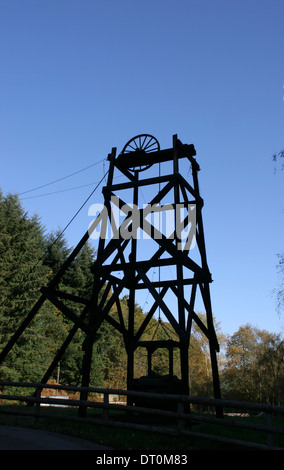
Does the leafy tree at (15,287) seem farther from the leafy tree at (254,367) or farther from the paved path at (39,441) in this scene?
the leafy tree at (254,367)

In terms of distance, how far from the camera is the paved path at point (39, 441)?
677 centimetres

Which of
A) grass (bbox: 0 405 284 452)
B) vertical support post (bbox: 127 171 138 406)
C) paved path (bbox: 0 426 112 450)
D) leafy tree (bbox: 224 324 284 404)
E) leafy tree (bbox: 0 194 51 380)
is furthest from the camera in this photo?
leafy tree (bbox: 224 324 284 404)

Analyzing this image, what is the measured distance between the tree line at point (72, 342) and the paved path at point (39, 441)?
19913 mm

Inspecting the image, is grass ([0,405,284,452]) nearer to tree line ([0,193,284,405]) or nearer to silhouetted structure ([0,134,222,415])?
silhouetted structure ([0,134,222,415])

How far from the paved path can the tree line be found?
1991cm

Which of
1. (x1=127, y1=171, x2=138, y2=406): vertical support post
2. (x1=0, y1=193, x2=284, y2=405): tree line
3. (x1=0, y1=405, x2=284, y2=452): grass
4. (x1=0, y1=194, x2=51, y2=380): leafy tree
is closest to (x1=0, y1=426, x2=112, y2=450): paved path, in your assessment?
(x1=0, y1=405, x2=284, y2=452): grass

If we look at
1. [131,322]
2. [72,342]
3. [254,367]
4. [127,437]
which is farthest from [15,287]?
[254,367]

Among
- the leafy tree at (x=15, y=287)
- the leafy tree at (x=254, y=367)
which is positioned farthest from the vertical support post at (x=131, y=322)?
the leafy tree at (x=254, y=367)

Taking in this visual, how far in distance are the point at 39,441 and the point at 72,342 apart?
3661 centimetres

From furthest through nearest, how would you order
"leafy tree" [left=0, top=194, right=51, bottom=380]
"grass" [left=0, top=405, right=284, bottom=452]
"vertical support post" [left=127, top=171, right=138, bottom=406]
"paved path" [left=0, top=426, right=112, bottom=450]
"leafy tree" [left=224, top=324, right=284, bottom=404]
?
"leafy tree" [left=224, top=324, right=284, bottom=404]
"leafy tree" [left=0, top=194, right=51, bottom=380]
"vertical support post" [left=127, top=171, right=138, bottom=406]
"grass" [left=0, top=405, right=284, bottom=452]
"paved path" [left=0, top=426, right=112, bottom=450]

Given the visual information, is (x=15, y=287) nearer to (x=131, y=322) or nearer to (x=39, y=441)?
(x=131, y=322)

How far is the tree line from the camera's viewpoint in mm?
33188

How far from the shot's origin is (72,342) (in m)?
42.5

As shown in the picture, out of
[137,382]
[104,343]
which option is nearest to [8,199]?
[104,343]
